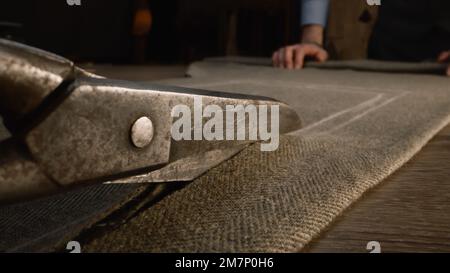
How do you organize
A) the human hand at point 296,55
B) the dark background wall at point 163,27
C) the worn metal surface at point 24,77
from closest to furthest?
1. the worn metal surface at point 24,77
2. the human hand at point 296,55
3. the dark background wall at point 163,27

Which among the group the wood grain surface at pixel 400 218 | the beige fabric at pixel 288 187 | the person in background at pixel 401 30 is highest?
the person in background at pixel 401 30

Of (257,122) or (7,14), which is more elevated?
(7,14)

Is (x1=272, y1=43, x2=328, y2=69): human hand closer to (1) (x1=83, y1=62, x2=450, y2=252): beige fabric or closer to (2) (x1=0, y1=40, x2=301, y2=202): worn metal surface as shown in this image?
(1) (x1=83, y1=62, x2=450, y2=252): beige fabric

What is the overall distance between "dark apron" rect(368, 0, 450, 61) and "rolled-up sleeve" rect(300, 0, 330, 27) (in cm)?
38

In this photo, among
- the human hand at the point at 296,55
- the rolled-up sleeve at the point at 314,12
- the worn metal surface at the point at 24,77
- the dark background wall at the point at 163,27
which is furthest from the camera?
the dark background wall at the point at 163,27

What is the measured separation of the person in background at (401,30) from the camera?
2.09 m

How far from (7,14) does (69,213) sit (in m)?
3.39

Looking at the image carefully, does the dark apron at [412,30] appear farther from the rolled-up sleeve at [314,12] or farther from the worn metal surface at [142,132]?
the worn metal surface at [142,132]

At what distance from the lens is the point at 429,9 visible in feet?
7.20

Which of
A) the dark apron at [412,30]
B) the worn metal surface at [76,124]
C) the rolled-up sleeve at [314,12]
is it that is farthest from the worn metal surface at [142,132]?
the dark apron at [412,30]

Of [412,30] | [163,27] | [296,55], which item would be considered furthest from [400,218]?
[163,27]

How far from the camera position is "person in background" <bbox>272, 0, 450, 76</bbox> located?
2.09 metres
